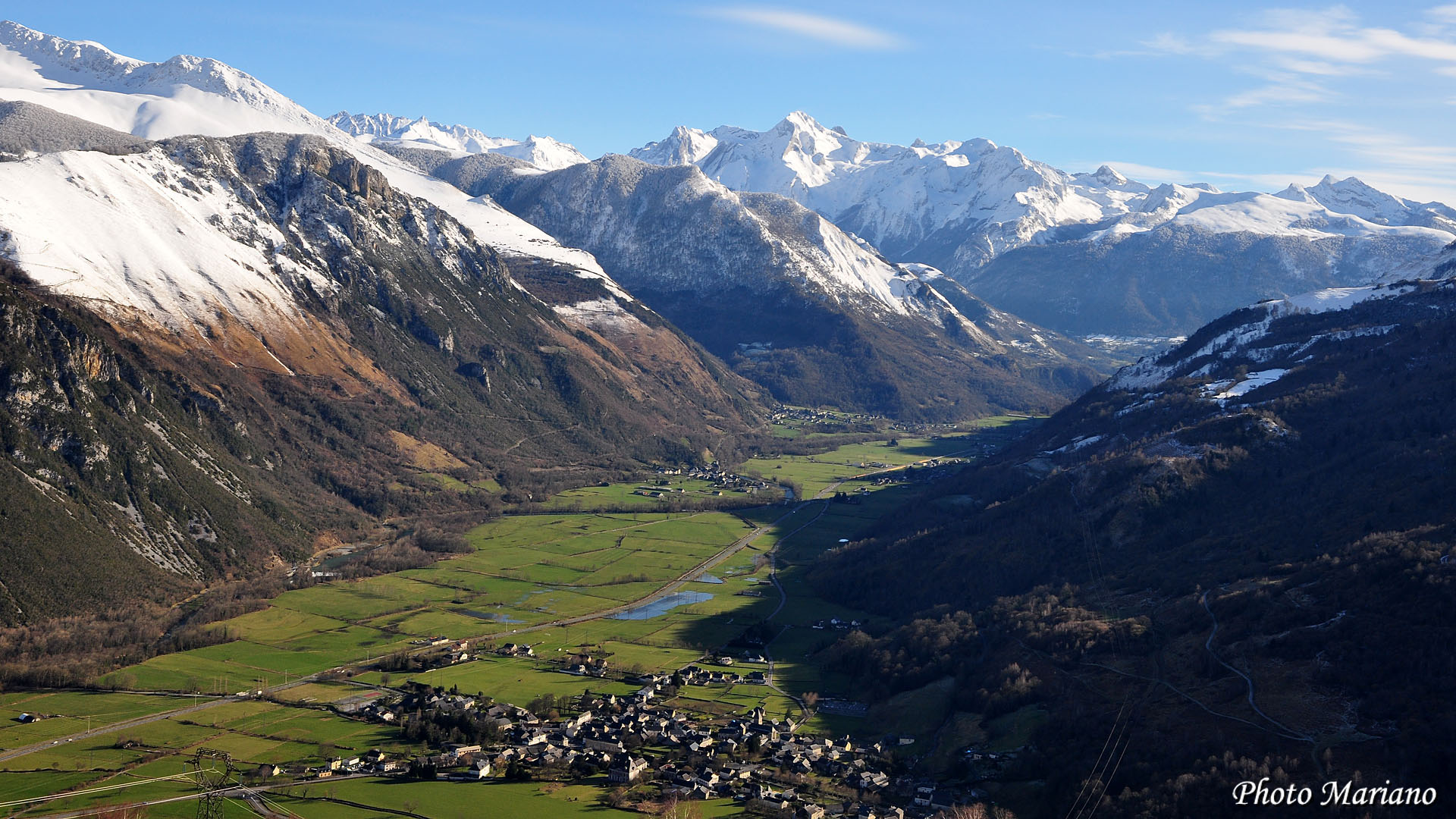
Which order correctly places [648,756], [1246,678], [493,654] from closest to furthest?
[1246,678] → [648,756] → [493,654]

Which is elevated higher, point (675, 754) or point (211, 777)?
point (211, 777)

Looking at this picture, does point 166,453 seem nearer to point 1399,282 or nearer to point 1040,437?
point 1040,437

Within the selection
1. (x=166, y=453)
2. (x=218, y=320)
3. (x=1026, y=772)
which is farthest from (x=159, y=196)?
(x=1026, y=772)

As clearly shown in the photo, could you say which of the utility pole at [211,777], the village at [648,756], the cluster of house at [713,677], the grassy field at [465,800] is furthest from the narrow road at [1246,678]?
the utility pole at [211,777]

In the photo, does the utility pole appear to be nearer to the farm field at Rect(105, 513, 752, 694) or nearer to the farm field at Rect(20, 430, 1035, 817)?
the farm field at Rect(20, 430, 1035, 817)

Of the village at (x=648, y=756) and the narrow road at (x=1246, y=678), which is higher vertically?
the narrow road at (x=1246, y=678)

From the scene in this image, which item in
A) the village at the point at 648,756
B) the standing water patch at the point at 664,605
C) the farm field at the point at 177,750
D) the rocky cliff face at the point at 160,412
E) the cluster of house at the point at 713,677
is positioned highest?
the rocky cliff face at the point at 160,412

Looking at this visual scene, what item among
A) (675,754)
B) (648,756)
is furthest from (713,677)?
(648,756)

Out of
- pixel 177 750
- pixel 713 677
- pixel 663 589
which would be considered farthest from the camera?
pixel 663 589

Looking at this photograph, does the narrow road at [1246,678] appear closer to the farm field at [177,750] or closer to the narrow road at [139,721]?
the farm field at [177,750]

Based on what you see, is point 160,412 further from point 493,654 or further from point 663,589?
point 663,589

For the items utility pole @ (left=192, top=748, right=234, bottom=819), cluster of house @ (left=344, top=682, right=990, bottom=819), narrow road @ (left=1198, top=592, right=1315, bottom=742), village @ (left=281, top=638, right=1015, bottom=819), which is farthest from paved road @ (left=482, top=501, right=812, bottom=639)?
narrow road @ (left=1198, top=592, right=1315, bottom=742)

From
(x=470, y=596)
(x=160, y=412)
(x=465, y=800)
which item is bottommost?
(x=465, y=800)
